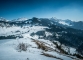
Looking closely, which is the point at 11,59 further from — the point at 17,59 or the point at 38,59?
the point at 38,59

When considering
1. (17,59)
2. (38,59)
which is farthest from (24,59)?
(38,59)

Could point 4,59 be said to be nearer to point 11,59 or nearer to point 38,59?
point 11,59

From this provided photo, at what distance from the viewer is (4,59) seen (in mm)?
31938

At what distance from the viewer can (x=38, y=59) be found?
32625 millimetres

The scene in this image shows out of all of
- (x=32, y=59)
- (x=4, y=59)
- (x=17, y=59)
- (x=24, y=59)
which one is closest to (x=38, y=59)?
(x=32, y=59)

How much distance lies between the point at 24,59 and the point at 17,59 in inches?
84.4

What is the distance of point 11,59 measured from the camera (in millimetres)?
31797

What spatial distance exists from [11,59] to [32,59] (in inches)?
255

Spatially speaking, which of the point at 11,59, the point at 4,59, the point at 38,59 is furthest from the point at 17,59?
the point at 38,59

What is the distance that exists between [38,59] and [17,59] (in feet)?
21.4

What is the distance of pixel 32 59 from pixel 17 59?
4.62m

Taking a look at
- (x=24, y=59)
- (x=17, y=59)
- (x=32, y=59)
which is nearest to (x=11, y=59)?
(x=17, y=59)

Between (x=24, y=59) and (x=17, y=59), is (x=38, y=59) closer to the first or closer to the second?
(x=24, y=59)

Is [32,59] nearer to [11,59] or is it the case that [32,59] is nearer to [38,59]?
[38,59]
